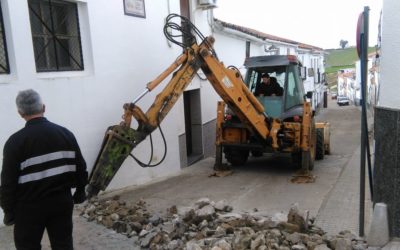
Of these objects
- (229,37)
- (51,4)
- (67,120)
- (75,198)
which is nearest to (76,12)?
(51,4)

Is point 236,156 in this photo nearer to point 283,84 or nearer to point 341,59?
point 283,84

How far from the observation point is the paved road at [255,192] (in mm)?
5102

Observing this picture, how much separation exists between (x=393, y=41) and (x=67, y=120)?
4.78 metres

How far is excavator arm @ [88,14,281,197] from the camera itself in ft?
20.4

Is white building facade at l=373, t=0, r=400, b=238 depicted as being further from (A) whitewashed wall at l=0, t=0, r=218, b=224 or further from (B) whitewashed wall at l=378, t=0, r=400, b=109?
(A) whitewashed wall at l=0, t=0, r=218, b=224

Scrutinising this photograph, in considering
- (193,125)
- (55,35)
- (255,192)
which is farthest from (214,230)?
(193,125)

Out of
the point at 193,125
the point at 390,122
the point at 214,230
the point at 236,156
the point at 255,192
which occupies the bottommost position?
the point at 255,192

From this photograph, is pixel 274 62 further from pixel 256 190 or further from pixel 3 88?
pixel 3 88

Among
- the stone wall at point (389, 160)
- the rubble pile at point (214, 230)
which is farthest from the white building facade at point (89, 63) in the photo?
the stone wall at point (389, 160)

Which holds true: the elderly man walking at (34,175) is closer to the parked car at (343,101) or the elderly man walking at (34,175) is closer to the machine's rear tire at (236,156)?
the machine's rear tire at (236,156)

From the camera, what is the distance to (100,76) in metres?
7.24

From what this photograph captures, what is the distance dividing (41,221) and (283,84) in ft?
24.2

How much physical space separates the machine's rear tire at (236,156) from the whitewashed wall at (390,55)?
5953 mm

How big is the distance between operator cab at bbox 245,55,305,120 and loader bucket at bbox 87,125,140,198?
4202mm
